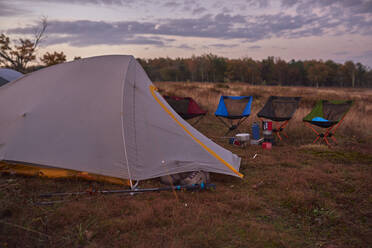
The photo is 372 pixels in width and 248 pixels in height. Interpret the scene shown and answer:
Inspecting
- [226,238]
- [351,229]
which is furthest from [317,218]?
[226,238]

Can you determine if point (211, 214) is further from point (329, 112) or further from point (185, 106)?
point (329, 112)

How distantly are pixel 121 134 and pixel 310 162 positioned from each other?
3.13 m

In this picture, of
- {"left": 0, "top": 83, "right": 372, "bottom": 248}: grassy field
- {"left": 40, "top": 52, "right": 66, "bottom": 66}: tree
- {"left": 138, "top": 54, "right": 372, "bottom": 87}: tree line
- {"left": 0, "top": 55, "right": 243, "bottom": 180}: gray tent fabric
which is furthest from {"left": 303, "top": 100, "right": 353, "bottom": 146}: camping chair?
{"left": 138, "top": 54, "right": 372, "bottom": 87}: tree line

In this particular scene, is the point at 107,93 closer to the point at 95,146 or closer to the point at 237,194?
the point at 95,146

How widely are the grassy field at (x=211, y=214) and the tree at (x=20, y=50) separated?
40.7 ft

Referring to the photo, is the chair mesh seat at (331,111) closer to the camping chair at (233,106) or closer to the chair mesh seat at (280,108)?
the chair mesh seat at (280,108)

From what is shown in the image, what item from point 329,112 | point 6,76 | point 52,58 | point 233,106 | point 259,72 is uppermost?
point 259,72

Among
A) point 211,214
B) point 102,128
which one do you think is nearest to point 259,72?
point 102,128

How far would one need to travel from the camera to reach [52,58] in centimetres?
1630

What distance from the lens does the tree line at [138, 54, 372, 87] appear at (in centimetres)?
3678

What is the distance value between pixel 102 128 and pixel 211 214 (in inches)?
63.9

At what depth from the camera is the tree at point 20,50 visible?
13.1 m

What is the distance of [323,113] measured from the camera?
6363mm

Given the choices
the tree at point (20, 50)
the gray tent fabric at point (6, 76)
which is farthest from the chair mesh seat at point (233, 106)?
the tree at point (20, 50)
